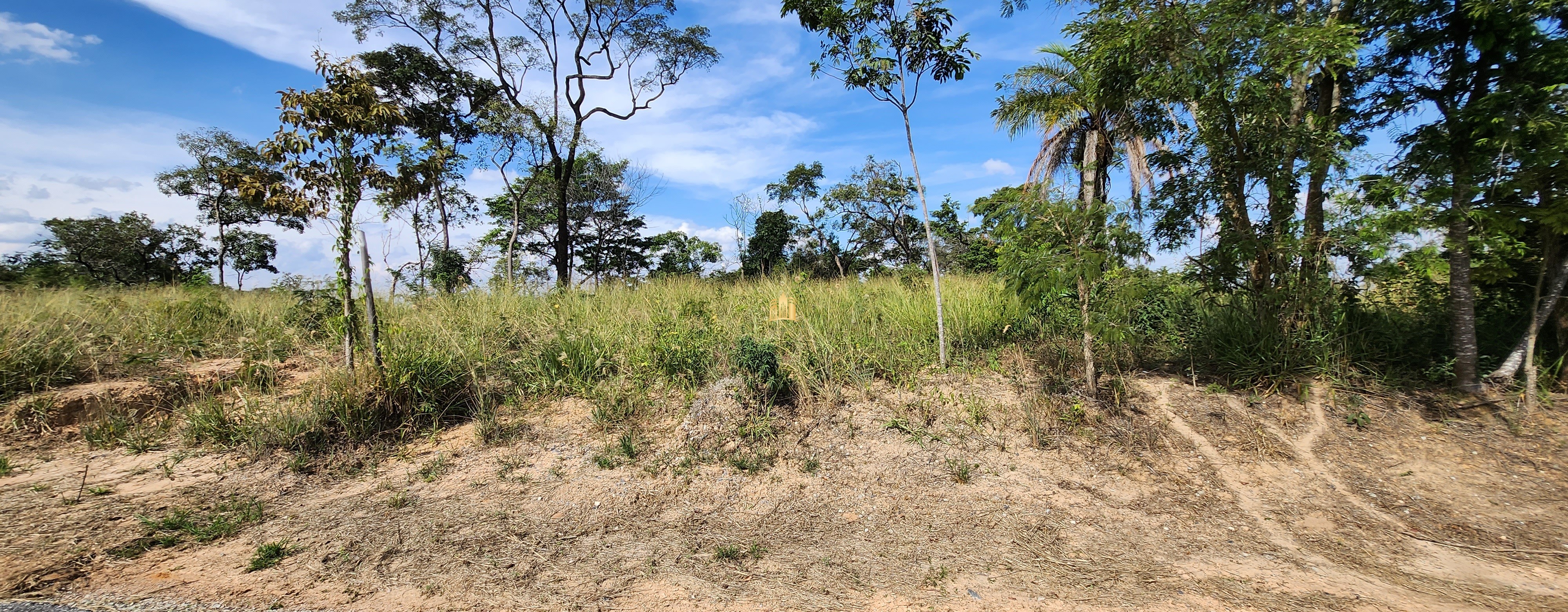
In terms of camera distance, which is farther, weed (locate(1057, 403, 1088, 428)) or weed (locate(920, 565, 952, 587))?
weed (locate(1057, 403, 1088, 428))

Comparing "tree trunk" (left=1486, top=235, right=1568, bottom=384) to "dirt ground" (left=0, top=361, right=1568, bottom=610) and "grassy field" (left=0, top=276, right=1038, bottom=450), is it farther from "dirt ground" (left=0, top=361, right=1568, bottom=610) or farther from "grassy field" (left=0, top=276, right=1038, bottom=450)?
"grassy field" (left=0, top=276, right=1038, bottom=450)

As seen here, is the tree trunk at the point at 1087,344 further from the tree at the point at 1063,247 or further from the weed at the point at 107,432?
the weed at the point at 107,432

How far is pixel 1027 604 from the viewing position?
3.03 meters

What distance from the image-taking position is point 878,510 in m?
4.19

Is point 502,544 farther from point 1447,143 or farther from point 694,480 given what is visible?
point 1447,143

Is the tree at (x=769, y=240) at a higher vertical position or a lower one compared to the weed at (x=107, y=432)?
higher

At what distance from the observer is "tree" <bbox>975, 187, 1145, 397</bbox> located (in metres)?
4.89

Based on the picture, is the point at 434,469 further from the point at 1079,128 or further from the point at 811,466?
the point at 1079,128

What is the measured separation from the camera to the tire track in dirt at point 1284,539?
3.10 metres

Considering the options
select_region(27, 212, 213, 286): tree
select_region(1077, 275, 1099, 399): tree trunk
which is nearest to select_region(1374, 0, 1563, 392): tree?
select_region(1077, 275, 1099, 399): tree trunk

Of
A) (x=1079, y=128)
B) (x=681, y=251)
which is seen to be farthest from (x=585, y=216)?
(x=1079, y=128)

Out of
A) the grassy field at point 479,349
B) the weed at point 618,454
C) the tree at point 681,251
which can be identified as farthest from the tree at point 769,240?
the weed at point 618,454

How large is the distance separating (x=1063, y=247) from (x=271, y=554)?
240 inches

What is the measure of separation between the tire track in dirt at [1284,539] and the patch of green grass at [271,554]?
5.98m
